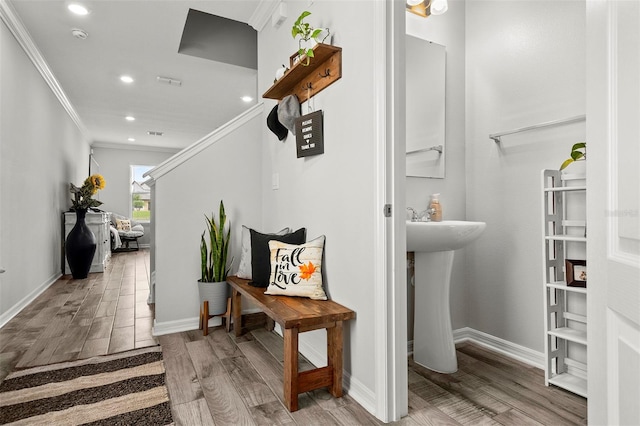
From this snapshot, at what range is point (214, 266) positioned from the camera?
105 inches

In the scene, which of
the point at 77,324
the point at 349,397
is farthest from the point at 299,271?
the point at 77,324

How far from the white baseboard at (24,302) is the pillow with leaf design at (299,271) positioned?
237 centimetres

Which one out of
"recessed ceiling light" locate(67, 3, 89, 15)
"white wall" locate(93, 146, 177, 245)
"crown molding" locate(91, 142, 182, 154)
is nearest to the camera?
"recessed ceiling light" locate(67, 3, 89, 15)

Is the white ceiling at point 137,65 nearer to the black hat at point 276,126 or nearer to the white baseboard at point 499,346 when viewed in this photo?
the black hat at point 276,126

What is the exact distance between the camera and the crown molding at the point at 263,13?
104 inches

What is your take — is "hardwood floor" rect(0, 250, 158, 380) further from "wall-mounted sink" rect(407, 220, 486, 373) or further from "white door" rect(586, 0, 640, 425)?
"white door" rect(586, 0, 640, 425)

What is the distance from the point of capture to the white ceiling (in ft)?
9.31

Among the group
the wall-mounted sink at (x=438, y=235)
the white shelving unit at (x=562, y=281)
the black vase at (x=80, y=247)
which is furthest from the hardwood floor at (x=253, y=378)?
the black vase at (x=80, y=247)

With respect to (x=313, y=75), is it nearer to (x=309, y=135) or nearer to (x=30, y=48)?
(x=309, y=135)

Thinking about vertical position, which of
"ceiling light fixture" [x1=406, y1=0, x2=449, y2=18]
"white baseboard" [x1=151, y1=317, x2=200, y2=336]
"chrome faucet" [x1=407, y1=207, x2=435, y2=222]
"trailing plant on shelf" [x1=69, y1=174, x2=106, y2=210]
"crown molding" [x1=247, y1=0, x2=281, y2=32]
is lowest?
"white baseboard" [x1=151, y1=317, x2=200, y2=336]

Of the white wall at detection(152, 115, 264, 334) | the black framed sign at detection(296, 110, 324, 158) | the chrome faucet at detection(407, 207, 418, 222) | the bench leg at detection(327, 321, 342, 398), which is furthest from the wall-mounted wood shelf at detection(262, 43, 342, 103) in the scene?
the bench leg at detection(327, 321, 342, 398)

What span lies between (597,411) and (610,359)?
12 cm

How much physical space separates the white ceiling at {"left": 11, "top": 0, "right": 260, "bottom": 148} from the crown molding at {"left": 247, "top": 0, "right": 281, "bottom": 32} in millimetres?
41

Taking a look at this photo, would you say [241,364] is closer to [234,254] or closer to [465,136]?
[234,254]
